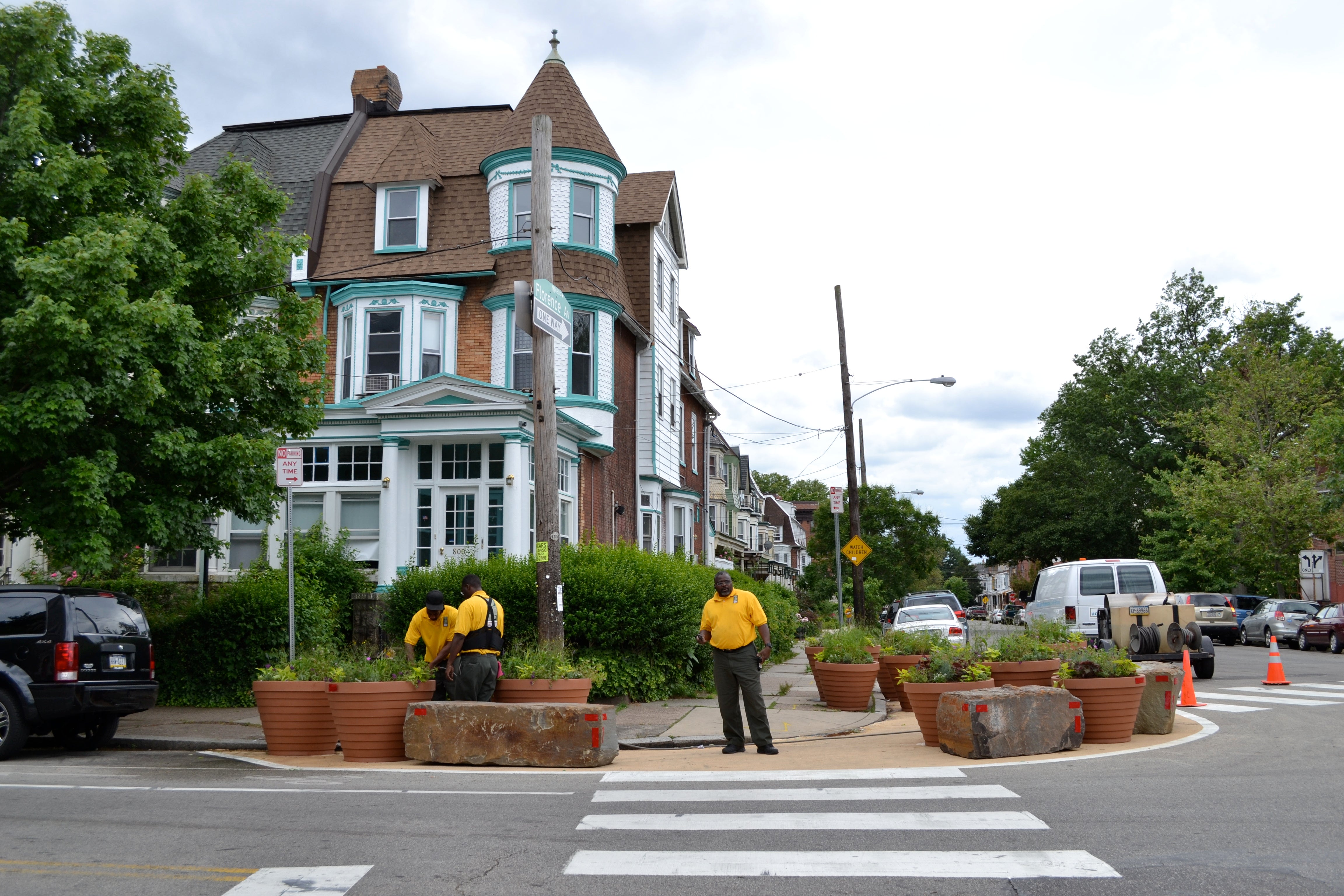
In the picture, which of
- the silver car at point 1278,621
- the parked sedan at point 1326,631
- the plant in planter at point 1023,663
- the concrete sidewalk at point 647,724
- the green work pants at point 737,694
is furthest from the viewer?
the silver car at point 1278,621

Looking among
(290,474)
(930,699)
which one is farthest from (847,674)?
(290,474)

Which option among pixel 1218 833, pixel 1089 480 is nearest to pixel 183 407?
pixel 1218 833

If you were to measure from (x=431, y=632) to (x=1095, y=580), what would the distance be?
13.7 metres

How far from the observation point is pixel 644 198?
2719 cm

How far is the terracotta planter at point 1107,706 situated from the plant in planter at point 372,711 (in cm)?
653

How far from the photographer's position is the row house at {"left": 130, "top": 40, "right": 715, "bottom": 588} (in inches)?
727

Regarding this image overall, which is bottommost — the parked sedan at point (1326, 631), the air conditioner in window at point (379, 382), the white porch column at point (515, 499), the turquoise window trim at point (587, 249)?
the parked sedan at point (1326, 631)

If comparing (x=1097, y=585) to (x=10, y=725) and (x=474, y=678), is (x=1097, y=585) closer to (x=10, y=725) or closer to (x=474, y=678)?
(x=474, y=678)

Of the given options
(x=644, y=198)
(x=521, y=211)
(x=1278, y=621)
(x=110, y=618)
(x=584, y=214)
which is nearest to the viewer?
(x=110, y=618)

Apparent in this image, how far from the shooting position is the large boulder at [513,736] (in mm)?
9734

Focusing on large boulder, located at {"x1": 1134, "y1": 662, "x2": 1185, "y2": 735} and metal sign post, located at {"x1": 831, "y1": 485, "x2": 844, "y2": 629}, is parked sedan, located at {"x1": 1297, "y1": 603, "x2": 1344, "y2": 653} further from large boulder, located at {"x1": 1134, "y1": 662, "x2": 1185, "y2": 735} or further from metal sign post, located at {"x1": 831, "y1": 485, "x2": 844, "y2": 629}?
large boulder, located at {"x1": 1134, "y1": 662, "x2": 1185, "y2": 735}

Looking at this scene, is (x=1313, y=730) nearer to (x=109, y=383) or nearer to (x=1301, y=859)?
(x=1301, y=859)

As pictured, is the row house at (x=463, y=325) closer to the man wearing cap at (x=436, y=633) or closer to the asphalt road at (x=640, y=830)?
the man wearing cap at (x=436, y=633)

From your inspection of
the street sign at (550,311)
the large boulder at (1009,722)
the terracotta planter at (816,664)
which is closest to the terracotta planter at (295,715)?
the street sign at (550,311)
